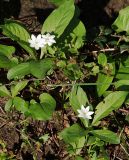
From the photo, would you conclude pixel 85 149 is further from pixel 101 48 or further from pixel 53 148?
pixel 101 48

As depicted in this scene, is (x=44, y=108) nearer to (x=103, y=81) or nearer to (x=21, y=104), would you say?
(x=21, y=104)

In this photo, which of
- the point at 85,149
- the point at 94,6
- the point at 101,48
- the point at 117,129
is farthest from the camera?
the point at 94,6

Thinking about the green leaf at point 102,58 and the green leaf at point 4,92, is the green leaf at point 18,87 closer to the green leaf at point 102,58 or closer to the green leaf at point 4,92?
the green leaf at point 4,92

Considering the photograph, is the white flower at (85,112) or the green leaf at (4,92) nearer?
the white flower at (85,112)

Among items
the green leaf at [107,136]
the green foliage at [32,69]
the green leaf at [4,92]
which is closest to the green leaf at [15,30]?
the green foliage at [32,69]

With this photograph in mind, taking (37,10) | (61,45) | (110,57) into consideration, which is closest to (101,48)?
(110,57)

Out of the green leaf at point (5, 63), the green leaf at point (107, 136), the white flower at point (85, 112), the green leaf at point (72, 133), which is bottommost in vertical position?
the green leaf at point (107, 136)
